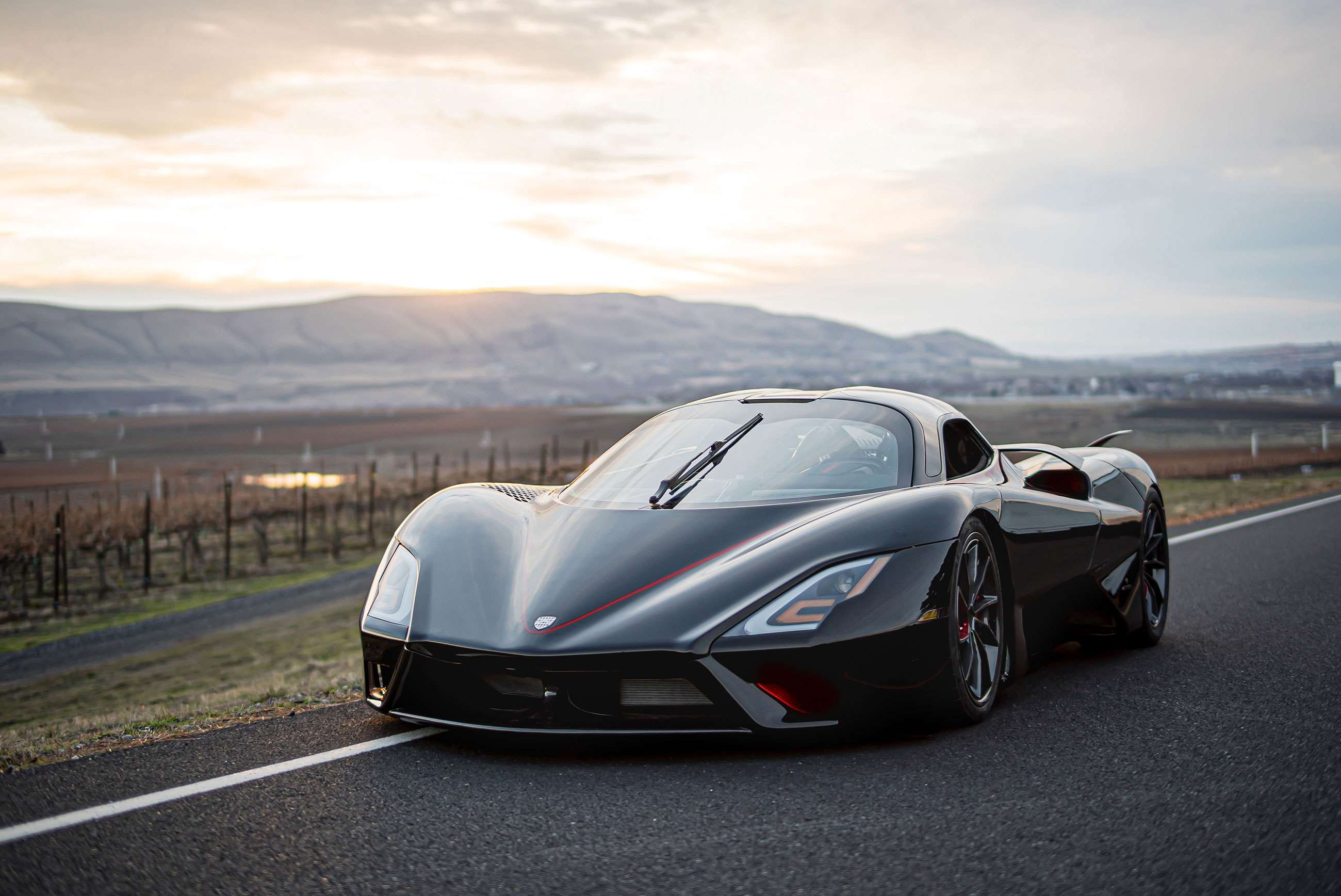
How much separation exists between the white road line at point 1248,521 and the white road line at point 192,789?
8862 mm

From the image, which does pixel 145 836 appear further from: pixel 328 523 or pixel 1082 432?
pixel 1082 432

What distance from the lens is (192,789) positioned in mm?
3557

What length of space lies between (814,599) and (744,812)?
795 millimetres

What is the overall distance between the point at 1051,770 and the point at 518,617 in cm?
183

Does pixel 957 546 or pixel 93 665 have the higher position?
pixel 957 546

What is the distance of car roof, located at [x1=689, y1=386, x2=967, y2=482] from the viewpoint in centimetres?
485

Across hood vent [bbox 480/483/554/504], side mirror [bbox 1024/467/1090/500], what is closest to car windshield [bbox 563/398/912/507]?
hood vent [bbox 480/483/554/504]

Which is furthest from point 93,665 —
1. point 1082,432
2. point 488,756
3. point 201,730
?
point 1082,432

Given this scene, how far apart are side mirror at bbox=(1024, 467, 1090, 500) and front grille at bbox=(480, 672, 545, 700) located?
289 cm

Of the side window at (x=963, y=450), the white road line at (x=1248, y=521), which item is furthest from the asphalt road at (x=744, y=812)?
the white road line at (x=1248, y=521)

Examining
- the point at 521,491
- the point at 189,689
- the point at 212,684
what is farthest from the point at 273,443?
the point at 521,491

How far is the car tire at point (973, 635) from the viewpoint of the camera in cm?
397

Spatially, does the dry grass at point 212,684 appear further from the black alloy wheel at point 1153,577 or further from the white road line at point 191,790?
the black alloy wheel at point 1153,577

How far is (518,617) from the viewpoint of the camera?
12.6ft
